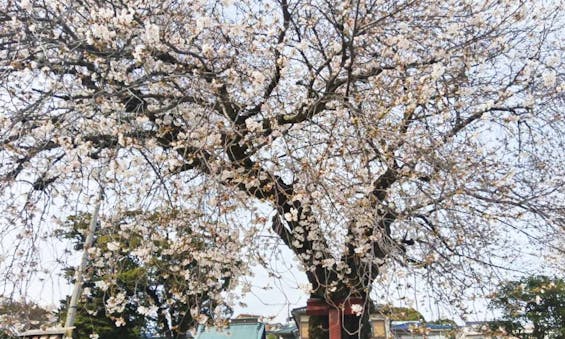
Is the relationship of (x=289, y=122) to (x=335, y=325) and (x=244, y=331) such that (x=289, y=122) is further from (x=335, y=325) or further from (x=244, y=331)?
(x=244, y=331)

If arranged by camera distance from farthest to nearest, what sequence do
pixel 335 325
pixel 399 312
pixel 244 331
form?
pixel 244 331, pixel 335 325, pixel 399 312

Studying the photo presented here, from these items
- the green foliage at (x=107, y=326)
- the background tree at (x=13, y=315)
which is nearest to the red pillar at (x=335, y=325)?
the background tree at (x=13, y=315)

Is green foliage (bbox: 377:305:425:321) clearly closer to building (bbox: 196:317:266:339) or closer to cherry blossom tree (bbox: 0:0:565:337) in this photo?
cherry blossom tree (bbox: 0:0:565:337)

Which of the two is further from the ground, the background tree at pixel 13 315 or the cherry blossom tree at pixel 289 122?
the cherry blossom tree at pixel 289 122

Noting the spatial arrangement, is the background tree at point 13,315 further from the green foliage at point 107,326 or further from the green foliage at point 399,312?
the green foliage at point 107,326

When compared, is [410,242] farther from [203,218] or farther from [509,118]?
[203,218]

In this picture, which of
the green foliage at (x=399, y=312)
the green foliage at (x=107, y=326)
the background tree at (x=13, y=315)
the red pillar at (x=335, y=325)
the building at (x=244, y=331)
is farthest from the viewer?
the green foliage at (x=107, y=326)

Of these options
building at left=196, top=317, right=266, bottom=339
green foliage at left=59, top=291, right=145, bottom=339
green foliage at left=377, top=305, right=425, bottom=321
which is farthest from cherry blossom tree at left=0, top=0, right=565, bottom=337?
green foliage at left=59, top=291, right=145, bottom=339

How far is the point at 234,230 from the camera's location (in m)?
3.16

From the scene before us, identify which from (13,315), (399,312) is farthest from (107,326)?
(399,312)

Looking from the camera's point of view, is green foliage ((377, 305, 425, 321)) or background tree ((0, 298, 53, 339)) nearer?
green foliage ((377, 305, 425, 321))

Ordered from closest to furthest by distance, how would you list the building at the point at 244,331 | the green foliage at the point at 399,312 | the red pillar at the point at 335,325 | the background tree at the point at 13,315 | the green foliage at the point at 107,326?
the green foliage at the point at 399,312 → the background tree at the point at 13,315 → the red pillar at the point at 335,325 → the building at the point at 244,331 → the green foliage at the point at 107,326

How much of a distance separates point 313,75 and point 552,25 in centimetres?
194

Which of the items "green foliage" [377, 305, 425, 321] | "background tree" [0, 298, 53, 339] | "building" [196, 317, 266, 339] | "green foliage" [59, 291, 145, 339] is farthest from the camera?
"green foliage" [59, 291, 145, 339]
